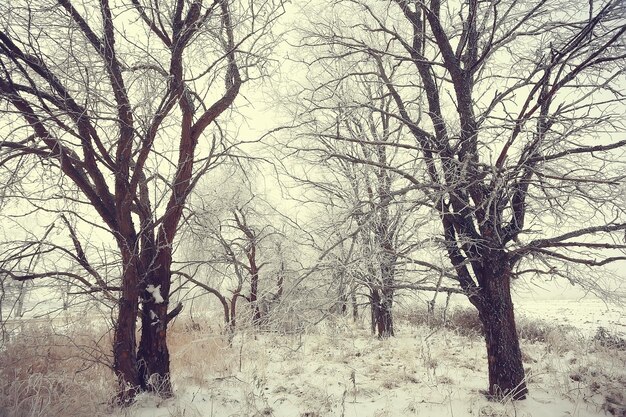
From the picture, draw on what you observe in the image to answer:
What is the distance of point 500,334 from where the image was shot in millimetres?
4566

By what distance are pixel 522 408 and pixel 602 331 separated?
226 inches

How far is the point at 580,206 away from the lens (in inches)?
181

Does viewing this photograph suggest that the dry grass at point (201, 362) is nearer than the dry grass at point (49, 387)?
No

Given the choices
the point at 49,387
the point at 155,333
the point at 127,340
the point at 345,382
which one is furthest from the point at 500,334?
the point at 49,387

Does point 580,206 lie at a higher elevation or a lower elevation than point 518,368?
higher

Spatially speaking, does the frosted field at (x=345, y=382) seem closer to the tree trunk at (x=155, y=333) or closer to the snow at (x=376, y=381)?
the snow at (x=376, y=381)

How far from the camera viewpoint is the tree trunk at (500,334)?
4.52 metres

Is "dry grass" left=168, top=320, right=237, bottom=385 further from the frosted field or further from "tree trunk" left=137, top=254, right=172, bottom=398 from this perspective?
"tree trunk" left=137, top=254, right=172, bottom=398

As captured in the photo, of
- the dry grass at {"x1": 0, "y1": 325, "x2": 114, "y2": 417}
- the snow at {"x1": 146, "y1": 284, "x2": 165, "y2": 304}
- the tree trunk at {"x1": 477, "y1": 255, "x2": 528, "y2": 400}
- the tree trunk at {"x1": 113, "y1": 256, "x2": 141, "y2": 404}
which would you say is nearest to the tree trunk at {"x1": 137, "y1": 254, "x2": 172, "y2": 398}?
the snow at {"x1": 146, "y1": 284, "x2": 165, "y2": 304}

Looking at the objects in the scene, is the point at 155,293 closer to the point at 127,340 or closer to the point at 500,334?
the point at 127,340

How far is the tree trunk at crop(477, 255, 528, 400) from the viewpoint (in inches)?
178

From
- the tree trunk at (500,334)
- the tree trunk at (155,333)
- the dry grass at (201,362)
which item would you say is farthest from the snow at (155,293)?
the tree trunk at (500,334)

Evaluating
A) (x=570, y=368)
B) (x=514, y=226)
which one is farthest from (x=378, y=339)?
(x=514, y=226)

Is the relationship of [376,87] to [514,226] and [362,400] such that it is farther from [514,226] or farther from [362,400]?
[362,400]
